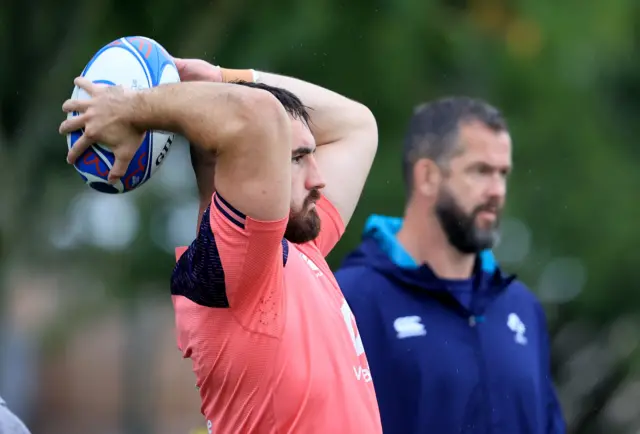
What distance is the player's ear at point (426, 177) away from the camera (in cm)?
626

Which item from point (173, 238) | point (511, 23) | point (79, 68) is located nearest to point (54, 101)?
point (79, 68)

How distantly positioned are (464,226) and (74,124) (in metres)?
2.99

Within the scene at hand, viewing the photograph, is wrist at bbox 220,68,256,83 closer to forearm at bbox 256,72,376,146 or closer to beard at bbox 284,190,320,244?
forearm at bbox 256,72,376,146

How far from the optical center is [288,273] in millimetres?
3805

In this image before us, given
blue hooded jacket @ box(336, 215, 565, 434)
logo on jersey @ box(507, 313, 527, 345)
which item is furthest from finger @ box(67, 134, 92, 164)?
logo on jersey @ box(507, 313, 527, 345)

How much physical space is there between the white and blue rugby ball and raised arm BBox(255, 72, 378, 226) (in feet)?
2.70

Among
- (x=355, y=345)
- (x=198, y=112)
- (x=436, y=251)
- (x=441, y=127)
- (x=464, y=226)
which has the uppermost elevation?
(x=198, y=112)

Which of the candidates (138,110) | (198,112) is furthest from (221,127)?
(138,110)

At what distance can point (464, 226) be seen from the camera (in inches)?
239

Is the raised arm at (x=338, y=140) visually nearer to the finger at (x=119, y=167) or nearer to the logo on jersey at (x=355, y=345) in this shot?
the logo on jersey at (x=355, y=345)

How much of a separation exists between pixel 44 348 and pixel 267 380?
6861 millimetres

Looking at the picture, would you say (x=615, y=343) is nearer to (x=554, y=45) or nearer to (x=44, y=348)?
(x=554, y=45)

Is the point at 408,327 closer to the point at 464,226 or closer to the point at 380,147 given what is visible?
the point at 464,226

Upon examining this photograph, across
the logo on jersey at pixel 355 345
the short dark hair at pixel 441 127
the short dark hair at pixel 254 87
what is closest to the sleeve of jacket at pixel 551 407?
the short dark hair at pixel 441 127
